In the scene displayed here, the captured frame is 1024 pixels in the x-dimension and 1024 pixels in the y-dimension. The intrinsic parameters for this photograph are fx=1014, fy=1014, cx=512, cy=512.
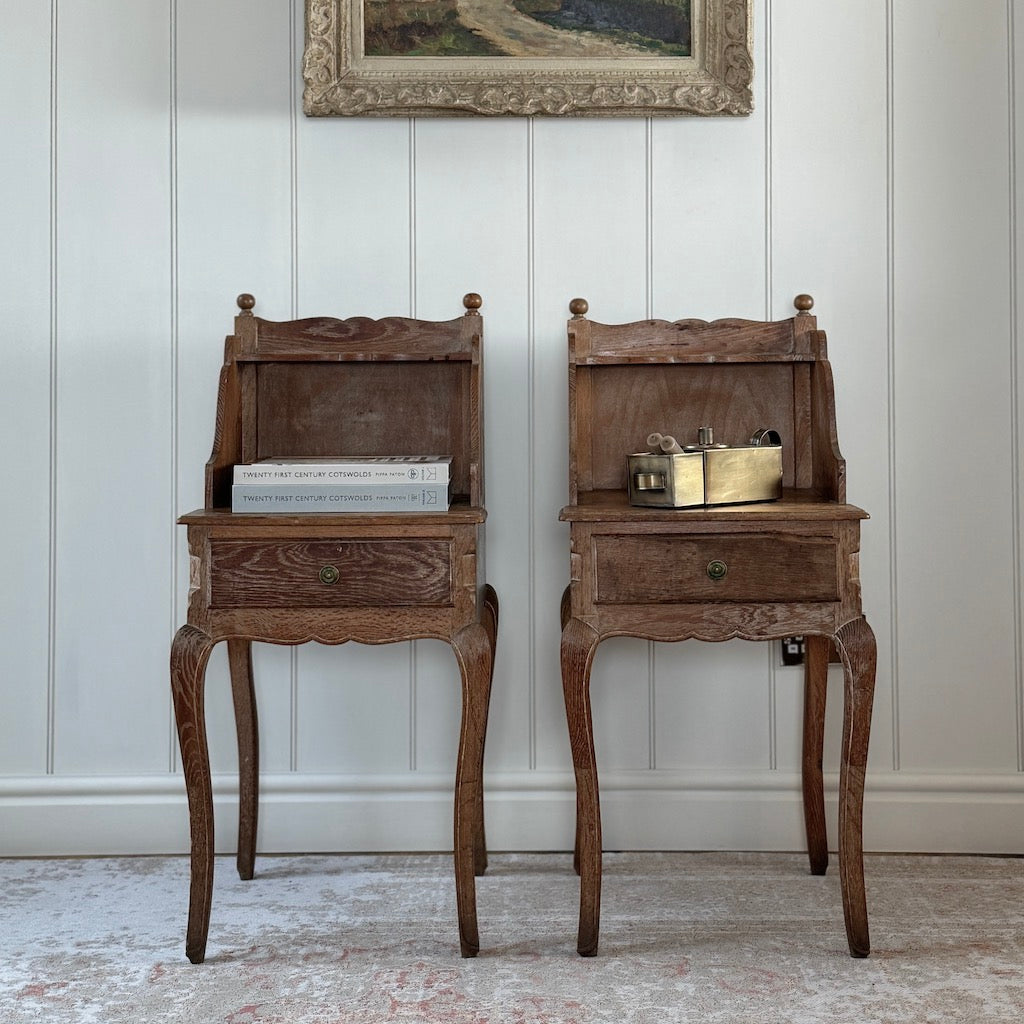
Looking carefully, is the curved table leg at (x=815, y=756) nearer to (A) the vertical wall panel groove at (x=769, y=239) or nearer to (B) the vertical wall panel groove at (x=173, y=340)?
(A) the vertical wall panel groove at (x=769, y=239)

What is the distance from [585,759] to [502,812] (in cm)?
54

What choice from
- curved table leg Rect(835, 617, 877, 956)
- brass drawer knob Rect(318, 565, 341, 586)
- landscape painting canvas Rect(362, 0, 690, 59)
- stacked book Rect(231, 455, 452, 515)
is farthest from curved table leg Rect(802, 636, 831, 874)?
landscape painting canvas Rect(362, 0, 690, 59)

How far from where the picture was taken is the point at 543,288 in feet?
6.98

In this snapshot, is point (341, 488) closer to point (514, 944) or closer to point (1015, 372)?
point (514, 944)

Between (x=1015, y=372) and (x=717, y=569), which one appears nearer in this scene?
(x=717, y=569)

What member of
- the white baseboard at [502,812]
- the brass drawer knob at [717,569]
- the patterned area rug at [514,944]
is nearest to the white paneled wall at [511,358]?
the white baseboard at [502,812]

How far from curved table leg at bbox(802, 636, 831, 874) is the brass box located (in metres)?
0.45

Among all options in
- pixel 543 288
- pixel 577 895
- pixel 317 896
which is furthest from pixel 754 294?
pixel 317 896

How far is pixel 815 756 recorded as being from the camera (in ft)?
6.68

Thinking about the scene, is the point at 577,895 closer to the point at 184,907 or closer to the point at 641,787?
the point at 641,787

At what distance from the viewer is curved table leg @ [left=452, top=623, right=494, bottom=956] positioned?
1.65 metres

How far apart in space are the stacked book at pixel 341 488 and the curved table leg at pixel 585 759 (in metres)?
0.32

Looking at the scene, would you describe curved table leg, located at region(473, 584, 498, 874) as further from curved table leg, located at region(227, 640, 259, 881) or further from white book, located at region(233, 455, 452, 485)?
curved table leg, located at region(227, 640, 259, 881)

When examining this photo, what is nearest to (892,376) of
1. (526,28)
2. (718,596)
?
(718,596)
